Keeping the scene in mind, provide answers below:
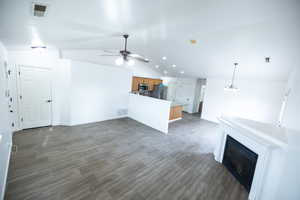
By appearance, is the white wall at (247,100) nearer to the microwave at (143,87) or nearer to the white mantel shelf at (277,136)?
the microwave at (143,87)

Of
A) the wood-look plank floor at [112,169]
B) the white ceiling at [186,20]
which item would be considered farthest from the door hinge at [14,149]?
the white ceiling at [186,20]

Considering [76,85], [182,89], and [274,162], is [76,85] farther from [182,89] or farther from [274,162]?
[182,89]

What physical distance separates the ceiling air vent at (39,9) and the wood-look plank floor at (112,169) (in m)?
2.70

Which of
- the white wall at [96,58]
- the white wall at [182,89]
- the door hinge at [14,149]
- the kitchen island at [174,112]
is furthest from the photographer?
the white wall at [182,89]

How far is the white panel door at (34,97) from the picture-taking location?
4016 millimetres

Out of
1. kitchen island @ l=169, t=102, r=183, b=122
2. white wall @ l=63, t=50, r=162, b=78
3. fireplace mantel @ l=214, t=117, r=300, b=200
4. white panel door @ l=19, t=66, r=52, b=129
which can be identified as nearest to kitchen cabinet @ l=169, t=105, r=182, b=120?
kitchen island @ l=169, t=102, r=183, b=122

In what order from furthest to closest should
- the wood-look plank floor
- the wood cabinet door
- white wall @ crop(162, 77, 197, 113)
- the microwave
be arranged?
white wall @ crop(162, 77, 197, 113) → the microwave → the wood cabinet door → the wood-look plank floor

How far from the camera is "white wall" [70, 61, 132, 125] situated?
4.82m

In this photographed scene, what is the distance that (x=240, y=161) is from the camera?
2688mm

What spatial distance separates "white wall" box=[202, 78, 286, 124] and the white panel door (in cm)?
770

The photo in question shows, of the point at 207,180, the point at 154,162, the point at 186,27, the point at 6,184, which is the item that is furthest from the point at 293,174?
the point at 6,184

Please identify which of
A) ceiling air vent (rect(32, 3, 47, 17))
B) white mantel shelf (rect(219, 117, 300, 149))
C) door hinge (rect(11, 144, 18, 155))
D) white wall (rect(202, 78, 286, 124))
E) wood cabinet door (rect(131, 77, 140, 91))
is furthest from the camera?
wood cabinet door (rect(131, 77, 140, 91))

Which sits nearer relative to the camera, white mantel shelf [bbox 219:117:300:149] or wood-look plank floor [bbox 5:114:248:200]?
white mantel shelf [bbox 219:117:300:149]

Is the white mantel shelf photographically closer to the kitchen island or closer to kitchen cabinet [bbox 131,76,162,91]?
the kitchen island
